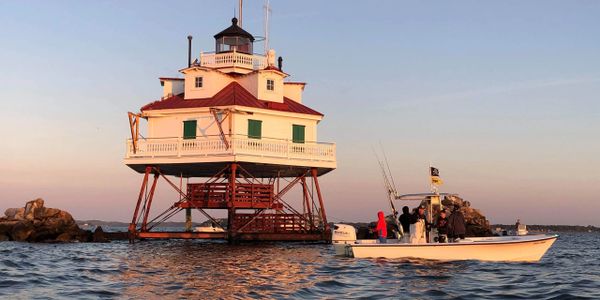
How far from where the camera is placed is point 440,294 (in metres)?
16.6

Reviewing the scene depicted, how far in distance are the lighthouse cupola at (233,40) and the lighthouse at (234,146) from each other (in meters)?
1.27

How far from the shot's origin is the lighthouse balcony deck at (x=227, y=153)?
119ft

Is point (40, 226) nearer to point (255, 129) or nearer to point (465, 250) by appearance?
point (255, 129)

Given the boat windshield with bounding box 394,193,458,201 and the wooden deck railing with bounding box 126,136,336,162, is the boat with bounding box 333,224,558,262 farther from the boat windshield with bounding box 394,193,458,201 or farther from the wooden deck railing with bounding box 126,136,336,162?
the wooden deck railing with bounding box 126,136,336,162

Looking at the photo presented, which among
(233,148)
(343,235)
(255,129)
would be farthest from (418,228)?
(255,129)

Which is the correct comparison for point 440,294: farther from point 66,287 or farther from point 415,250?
point 66,287

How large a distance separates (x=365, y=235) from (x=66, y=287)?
24255mm

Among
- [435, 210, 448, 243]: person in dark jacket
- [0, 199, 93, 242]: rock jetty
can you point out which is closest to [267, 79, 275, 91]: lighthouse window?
[0, 199, 93, 242]: rock jetty

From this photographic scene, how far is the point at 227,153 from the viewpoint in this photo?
119 ft

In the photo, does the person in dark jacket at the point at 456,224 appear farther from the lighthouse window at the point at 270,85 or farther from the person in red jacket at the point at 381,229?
the lighthouse window at the point at 270,85

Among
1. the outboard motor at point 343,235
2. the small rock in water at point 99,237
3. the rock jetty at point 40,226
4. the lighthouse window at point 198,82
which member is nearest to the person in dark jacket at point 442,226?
the outboard motor at point 343,235

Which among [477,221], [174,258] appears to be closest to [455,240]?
[174,258]

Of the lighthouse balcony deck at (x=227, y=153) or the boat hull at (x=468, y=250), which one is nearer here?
the boat hull at (x=468, y=250)

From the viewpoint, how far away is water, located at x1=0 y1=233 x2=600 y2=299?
16.6 m
